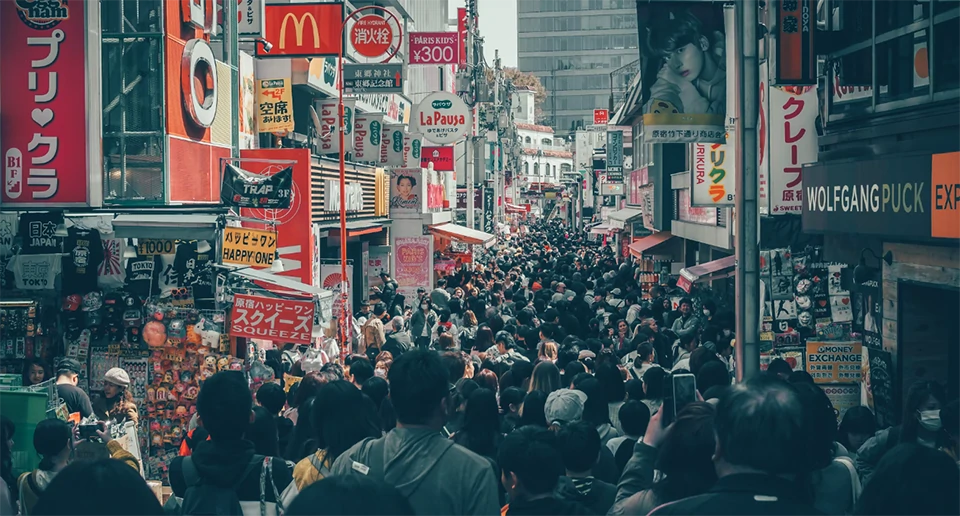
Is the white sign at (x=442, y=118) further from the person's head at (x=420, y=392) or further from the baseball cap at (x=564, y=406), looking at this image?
the person's head at (x=420, y=392)

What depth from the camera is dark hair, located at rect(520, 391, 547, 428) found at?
7.79 metres

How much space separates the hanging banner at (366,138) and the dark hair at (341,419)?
68.0 ft

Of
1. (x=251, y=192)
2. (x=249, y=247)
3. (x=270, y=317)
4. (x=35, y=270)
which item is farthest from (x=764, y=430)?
(x=251, y=192)

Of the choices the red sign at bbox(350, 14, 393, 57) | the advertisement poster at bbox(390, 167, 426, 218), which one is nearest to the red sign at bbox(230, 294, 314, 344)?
the red sign at bbox(350, 14, 393, 57)

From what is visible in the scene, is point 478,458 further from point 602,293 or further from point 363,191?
point 363,191

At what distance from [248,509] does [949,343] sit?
798 centimetres

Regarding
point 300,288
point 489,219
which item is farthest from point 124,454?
point 489,219

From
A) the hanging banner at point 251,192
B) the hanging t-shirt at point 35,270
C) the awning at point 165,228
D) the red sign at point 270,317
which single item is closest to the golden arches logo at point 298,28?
the hanging banner at point 251,192

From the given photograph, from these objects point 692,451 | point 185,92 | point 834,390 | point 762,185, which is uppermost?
→ point 185,92

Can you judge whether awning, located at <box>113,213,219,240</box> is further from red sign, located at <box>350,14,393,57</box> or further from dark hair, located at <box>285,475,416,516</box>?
dark hair, located at <box>285,475,416,516</box>

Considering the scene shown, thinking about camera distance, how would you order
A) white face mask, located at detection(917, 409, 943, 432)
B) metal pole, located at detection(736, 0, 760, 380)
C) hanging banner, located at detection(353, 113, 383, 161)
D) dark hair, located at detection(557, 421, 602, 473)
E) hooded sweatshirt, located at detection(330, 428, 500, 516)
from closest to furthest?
hooded sweatshirt, located at detection(330, 428, 500, 516) → dark hair, located at detection(557, 421, 602, 473) → white face mask, located at detection(917, 409, 943, 432) → metal pole, located at detection(736, 0, 760, 380) → hanging banner, located at detection(353, 113, 383, 161)

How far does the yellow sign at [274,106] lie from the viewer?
19.3m

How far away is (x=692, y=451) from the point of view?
479 cm

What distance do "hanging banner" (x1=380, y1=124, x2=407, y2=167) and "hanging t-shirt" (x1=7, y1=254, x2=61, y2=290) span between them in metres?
15.8
